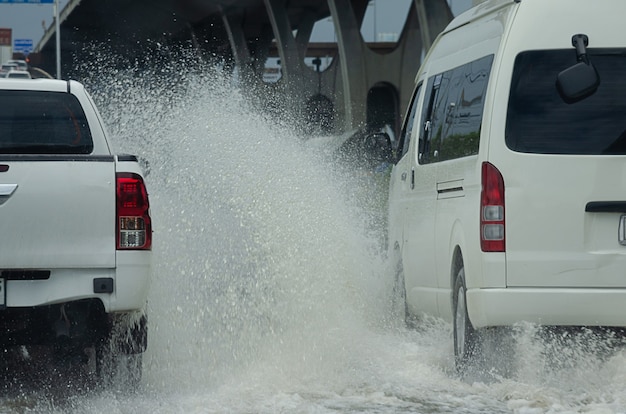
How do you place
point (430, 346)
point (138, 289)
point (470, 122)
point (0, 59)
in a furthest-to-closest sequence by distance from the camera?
point (0, 59) → point (430, 346) → point (470, 122) → point (138, 289)

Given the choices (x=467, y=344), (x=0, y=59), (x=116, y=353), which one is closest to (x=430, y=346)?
(x=467, y=344)

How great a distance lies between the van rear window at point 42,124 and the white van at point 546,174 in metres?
2.24

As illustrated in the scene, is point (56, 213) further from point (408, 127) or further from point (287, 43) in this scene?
point (287, 43)

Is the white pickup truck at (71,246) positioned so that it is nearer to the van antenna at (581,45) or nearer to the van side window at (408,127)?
the van antenna at (581,45)

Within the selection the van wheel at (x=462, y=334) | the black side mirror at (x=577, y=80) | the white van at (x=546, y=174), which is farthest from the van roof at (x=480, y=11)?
the van wheel at (x=462, y=334)

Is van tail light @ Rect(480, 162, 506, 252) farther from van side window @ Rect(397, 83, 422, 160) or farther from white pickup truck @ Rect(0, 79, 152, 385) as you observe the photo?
van side window @ Rect(397, 83, 422, 160)

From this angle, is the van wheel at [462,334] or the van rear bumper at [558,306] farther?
the van wheel at [462,334]

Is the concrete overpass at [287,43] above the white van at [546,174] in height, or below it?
above

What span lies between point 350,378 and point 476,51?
216 centimetres

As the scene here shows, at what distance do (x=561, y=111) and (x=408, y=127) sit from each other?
3237mm

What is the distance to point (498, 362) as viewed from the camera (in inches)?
321

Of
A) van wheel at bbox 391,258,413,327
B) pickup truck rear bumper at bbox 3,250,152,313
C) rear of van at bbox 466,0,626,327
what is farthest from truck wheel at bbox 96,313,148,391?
van wheel at bbox 391,258,413,327

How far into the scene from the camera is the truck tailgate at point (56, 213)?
22.3ft

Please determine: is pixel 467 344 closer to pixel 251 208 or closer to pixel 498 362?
pixel 498 362
